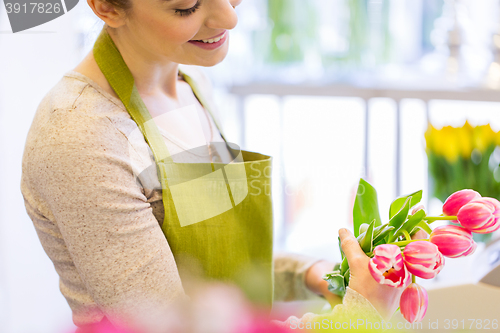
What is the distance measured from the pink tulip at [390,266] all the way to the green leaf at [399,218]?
64 millimetres

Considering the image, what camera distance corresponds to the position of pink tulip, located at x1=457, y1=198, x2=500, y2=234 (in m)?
0.36

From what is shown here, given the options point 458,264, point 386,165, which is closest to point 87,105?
point 458,264

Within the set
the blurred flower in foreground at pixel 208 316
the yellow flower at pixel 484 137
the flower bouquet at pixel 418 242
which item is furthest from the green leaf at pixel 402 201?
the yellow flower at pixel 484 137

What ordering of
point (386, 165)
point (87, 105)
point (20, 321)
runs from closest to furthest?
point (87, 105) < point (20, 321) < point (386, 165)

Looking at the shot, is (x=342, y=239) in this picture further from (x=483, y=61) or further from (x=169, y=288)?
(x=483, y=61)

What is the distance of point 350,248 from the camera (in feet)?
1.41

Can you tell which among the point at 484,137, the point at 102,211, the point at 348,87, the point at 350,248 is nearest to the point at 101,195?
the point at 102,211

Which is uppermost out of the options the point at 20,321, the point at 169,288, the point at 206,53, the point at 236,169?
the point at 206,53

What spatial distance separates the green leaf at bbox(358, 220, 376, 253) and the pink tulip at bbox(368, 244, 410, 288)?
2.5 inches

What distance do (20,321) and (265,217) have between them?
1.29 ft

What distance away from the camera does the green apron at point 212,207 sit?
1.63 ft

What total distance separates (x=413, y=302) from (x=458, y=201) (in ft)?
0.31

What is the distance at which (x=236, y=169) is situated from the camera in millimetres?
522

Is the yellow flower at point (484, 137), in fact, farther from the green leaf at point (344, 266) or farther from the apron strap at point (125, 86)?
the apron strap at point (125, 86)
